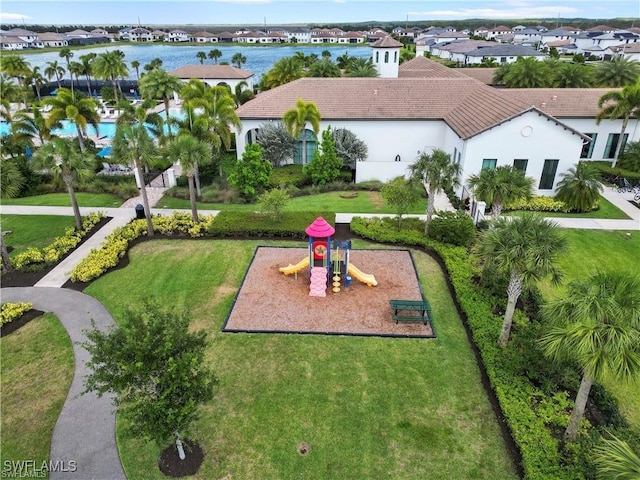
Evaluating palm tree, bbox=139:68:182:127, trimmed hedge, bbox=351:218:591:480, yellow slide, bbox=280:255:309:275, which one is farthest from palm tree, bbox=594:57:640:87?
palm tree, bbox=139:68:182:127

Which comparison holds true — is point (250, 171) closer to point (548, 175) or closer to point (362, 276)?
point (362, 276)

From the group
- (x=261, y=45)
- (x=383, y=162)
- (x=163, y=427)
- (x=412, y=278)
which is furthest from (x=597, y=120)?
(x=261, y=45)

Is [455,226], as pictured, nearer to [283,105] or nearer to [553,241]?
[553,241]

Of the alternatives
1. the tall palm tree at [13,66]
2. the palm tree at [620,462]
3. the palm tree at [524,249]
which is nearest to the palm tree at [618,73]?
the palm tree at [524,249]

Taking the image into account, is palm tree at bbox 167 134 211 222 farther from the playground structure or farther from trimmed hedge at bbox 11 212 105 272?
the playground structure

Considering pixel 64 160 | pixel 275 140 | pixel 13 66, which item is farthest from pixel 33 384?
pixel 13 66

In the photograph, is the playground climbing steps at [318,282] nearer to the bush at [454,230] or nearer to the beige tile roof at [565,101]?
the bush at [454,230]
